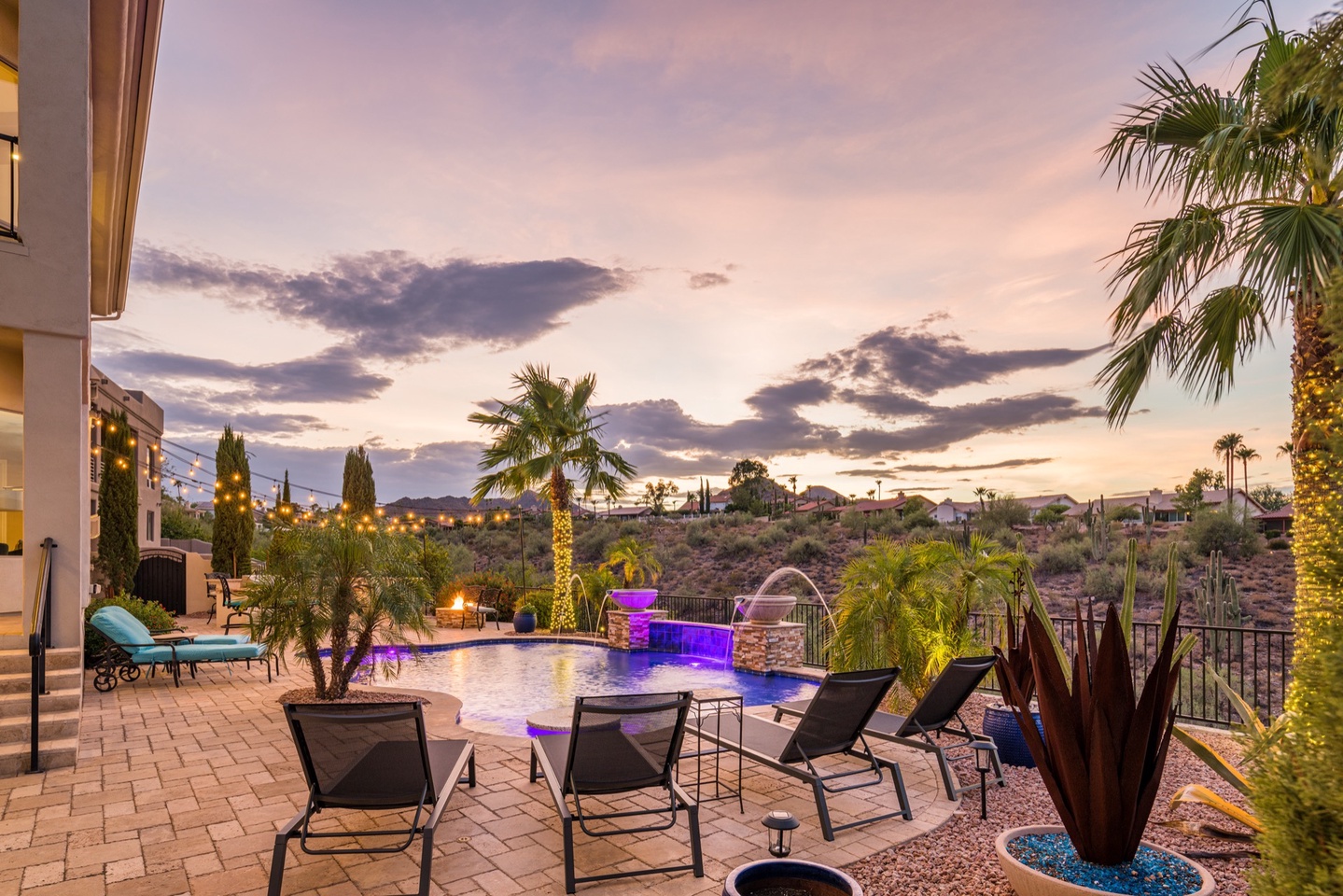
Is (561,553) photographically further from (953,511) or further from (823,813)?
(953,511)

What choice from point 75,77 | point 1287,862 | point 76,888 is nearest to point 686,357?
point 75,77

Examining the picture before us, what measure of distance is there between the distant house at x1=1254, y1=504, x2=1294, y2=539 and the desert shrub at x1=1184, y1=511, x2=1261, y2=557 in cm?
169

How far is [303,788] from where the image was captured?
5121mm

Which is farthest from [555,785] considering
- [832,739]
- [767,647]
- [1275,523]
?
[1275,523]

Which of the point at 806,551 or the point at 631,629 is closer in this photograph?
the point at 631,629

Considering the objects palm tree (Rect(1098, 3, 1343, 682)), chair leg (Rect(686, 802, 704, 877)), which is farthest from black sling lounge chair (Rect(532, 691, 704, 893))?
palm tree (Rect(1098, 3, 1343, 682))

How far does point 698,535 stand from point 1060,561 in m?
15.4

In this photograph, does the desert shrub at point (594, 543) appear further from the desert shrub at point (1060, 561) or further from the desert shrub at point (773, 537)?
the desert shrub at point (1060, 561)

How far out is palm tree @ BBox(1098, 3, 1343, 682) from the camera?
198 inches

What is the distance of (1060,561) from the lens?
2192 centimetres

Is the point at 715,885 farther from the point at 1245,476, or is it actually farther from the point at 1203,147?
the point at 1245,476

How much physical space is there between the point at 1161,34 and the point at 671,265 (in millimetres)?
8663

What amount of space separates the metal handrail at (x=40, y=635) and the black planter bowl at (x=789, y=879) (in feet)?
18.5

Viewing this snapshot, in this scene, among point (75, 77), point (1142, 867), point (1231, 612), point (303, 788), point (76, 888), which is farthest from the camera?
point (1231, 612)
